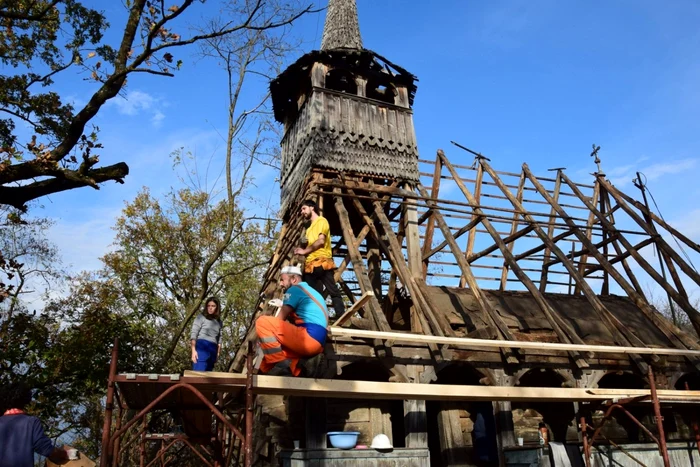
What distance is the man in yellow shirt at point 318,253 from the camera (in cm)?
811

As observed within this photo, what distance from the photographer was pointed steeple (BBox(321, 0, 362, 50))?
1684 cm

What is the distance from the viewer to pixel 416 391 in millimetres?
7605

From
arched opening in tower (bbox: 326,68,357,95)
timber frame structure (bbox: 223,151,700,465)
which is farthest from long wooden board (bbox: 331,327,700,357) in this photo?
arched opening in tower (bbox: 326,68,357,95)

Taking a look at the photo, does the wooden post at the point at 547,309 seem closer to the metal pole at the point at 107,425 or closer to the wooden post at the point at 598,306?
the wooden post at the point at 598,306

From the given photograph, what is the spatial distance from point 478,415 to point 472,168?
8.38m

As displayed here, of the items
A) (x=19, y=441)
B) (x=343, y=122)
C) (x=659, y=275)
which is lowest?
(x=19, y=441)

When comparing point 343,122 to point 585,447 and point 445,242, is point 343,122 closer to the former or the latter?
point 445,242

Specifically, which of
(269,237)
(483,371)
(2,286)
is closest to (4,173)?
(2,286)

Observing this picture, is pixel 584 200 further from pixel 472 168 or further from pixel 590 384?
pixel 590 384

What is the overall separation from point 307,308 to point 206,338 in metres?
2.85

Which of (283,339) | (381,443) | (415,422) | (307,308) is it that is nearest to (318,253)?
(307,308)

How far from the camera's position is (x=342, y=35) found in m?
17.0

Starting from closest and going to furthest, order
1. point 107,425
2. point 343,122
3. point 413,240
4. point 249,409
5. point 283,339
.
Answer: point 107,425, point 249,409, point 283,339, point 413,240, point 343,122

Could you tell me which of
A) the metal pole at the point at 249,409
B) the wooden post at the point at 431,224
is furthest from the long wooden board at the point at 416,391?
the wooden post at the point at 431,224
